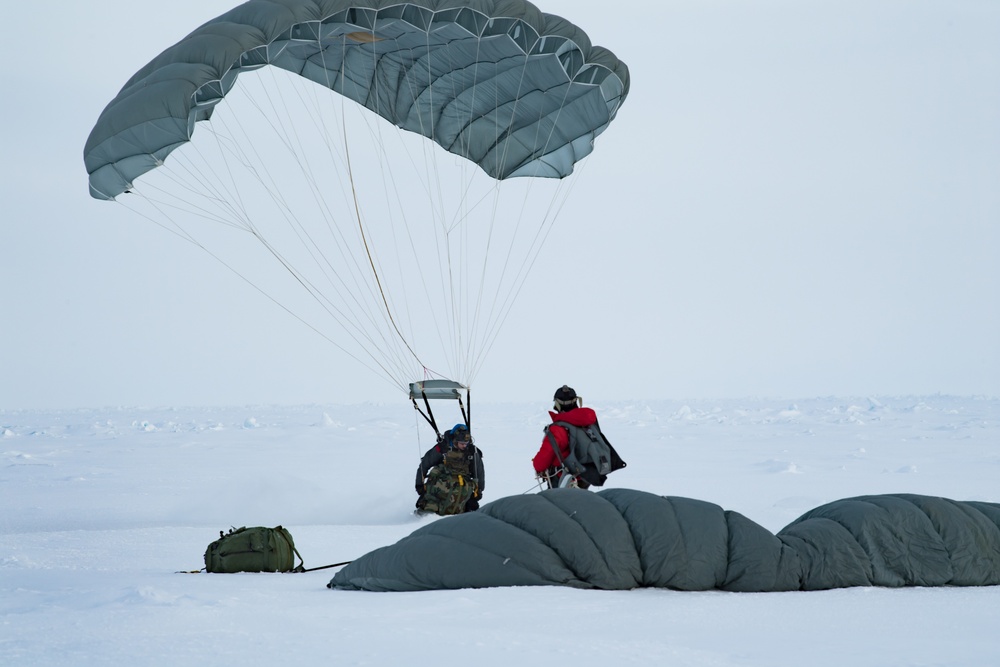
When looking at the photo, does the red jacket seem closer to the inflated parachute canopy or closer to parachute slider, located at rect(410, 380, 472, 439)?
parachute slider, located at rect(410, 380, 472, 439)

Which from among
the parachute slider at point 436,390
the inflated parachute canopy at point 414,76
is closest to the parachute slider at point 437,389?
the parachute slider at point 436,390

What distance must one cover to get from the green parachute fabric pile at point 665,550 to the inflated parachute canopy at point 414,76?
14.1 feet

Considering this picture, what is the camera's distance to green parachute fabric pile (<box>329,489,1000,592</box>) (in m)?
3.97

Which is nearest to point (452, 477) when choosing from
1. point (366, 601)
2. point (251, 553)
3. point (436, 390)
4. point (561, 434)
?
point (436, 390)

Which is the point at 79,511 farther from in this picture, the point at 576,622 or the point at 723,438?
the point at 723,438

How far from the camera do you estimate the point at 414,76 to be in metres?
8.85

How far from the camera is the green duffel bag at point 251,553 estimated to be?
4.85 metres

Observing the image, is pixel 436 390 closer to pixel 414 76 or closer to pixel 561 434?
pixel 561 434

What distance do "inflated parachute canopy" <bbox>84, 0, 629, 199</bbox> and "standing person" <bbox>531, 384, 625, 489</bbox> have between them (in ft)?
10.2

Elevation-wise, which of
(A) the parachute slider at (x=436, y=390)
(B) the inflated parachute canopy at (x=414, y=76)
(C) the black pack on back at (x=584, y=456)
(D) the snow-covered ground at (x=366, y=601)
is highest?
(B) the inflated parachute canopy at (x=414, y=76)

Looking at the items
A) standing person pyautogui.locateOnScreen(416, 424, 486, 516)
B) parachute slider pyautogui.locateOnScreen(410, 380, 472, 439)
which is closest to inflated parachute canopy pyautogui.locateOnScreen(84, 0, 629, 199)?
parachute slider pyautogui.locateOnScreen(410, 380, 472, 439)

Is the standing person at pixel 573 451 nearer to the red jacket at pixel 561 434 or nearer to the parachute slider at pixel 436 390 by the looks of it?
the red jacket at pixel 561 434

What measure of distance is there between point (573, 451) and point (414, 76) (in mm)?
4321

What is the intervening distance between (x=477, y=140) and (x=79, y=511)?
5.72m
